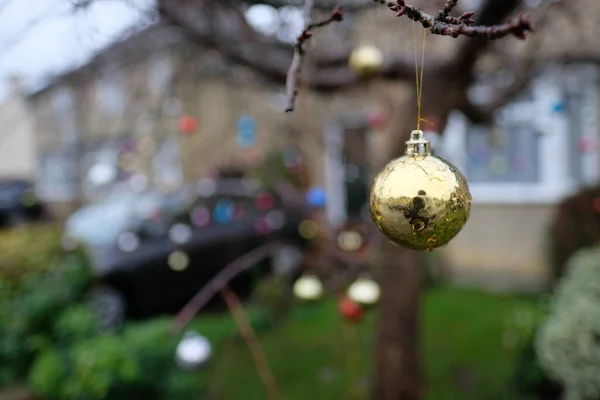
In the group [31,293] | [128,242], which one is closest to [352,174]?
[128,242]

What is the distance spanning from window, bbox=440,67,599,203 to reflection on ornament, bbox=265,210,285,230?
2352 mm

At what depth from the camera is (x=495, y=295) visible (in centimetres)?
670

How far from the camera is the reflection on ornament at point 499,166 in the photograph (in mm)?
7680

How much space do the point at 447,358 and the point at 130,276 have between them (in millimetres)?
3261

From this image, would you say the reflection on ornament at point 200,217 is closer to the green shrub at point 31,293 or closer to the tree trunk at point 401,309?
the green shrub at point 31,293

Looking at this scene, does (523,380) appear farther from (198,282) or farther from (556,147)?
(556,147)

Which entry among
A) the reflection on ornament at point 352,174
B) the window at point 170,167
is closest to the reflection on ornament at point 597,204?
the reflection on ornament at point 352,174

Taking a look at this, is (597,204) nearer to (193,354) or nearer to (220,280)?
(220,280)

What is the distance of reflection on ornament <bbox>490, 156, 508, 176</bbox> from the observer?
7.68 metres

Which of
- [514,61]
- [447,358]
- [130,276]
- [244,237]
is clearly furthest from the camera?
[244,237]

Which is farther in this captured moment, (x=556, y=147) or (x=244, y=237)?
(x=556, y=147)

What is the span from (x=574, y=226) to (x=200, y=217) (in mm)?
4118

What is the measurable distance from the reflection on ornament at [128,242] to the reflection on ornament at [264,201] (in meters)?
1.57

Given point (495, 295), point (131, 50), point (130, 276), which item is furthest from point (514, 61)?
point (130, 276)
